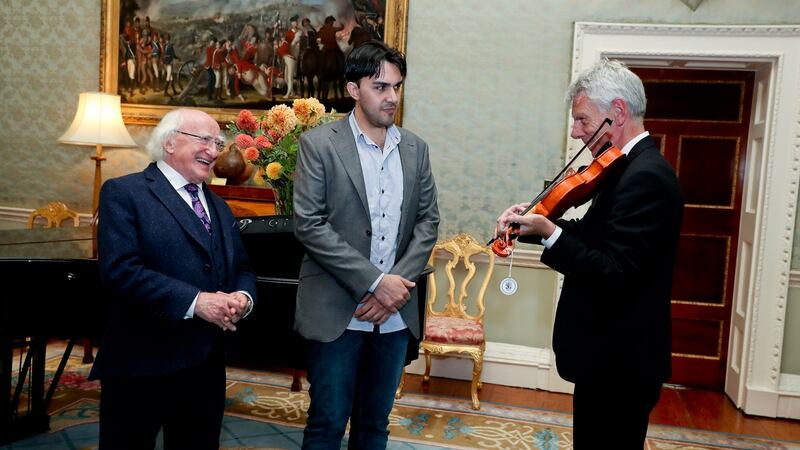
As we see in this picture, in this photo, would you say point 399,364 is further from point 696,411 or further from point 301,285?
point 696,411

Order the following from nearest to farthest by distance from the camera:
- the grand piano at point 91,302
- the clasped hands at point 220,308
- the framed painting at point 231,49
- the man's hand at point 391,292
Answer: the clasped hands at point 220,308, the man's hand at point 391,292, the grand piano at point 91,302, the framed painting at point 231,49

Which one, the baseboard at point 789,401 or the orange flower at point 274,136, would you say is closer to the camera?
the orange flower at point 274,136

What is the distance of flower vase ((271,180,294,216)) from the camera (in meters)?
3.03

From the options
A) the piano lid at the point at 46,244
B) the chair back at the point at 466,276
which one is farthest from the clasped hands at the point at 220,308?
the chair back at the point at 466,276

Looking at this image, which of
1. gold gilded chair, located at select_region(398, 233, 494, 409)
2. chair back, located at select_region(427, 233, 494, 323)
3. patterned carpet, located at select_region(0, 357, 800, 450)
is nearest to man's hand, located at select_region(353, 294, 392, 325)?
patterned carpet, located at select_region(0, 357, 800, 450)

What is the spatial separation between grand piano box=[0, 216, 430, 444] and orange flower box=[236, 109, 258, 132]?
46 centimetres

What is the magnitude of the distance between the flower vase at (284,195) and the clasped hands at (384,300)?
3.10 feet

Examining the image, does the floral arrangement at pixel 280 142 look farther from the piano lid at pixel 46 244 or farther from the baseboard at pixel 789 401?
the baseboard at pixel 789 401

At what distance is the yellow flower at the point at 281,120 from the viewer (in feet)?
9.86

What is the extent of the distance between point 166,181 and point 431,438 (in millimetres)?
2212

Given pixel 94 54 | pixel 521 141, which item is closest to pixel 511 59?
pixel 521 141

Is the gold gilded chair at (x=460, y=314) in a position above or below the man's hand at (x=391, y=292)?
below

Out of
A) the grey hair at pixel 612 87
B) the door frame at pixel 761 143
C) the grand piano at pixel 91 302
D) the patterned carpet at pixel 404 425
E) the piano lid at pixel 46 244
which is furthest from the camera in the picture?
the door frame at pixel 761 143

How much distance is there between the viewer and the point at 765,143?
4.29m
